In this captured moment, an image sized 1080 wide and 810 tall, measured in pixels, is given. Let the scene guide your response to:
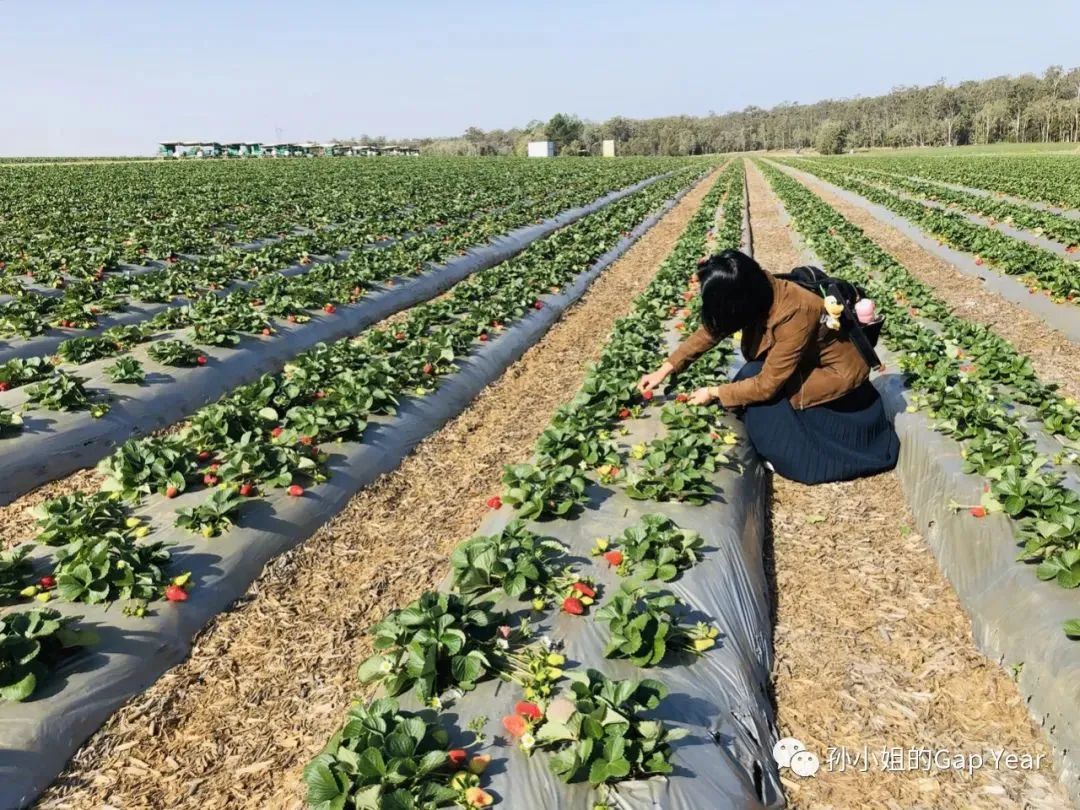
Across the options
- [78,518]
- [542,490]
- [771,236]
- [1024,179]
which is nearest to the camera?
[78,518]

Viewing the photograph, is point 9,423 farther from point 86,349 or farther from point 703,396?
point 703,396

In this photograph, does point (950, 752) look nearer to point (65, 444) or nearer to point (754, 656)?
point (754, 656)

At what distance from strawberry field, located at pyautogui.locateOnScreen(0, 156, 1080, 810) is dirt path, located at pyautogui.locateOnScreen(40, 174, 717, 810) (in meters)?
0.02

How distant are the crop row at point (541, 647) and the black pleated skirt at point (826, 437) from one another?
70 cm

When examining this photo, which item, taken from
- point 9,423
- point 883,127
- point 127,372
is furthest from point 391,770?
point 883,127

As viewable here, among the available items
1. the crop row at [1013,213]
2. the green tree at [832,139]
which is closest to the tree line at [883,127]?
the green tree at [832,139]

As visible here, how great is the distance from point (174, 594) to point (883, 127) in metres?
175

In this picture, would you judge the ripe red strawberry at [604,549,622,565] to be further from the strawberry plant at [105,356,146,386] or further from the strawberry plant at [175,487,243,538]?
the strawberry plant at [105,356,146,386]

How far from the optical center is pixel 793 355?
606 cm

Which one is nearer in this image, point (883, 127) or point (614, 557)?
point (614, 557)

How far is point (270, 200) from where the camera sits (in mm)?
28547

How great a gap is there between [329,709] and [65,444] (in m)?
4.94

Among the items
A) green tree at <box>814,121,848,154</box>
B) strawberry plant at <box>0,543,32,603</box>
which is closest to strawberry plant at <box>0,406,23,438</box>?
strawberry plant at <box>0,543,32,603</box>

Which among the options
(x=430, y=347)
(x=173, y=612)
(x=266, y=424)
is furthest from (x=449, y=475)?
(x=173, y=612)
